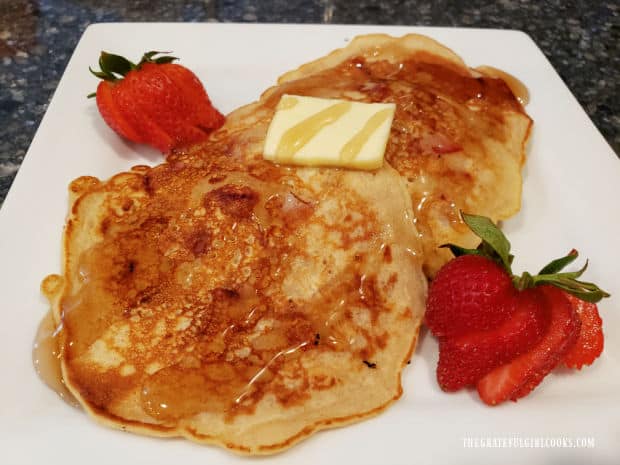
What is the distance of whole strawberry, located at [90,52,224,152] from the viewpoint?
159 cm

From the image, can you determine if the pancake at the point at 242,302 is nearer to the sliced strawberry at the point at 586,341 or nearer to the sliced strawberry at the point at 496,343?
the sliced strawberry at the point at 496,343

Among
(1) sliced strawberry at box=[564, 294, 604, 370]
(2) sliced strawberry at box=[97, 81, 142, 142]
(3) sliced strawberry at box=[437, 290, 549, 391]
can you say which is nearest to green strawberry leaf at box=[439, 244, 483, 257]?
(3) sliced strawberry at box=[437, 290, 549, 391]

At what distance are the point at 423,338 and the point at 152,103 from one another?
1.04 m

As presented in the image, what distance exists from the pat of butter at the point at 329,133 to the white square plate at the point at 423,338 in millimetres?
469

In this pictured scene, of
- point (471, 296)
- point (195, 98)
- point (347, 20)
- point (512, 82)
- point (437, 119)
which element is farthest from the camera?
point (347, 20)

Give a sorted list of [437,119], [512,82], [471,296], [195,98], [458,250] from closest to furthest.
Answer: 1. [471,296]
2. [458,250]
3. [437,119]
4. [195,98]
5. [512,82]

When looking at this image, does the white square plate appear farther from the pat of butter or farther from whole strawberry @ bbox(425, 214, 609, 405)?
the pat of butter

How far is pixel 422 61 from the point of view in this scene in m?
1.81

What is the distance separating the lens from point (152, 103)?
1590 millimetres

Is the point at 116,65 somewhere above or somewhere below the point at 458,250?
above

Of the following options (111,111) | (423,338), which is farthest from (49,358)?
(423,338)

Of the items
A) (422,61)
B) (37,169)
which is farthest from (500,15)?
(37,169)

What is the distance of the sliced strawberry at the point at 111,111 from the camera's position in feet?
5.26

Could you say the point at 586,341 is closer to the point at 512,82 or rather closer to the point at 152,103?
the point at 512,82
